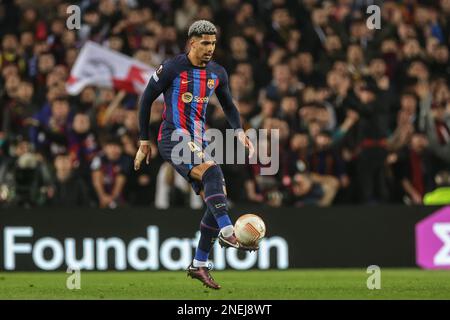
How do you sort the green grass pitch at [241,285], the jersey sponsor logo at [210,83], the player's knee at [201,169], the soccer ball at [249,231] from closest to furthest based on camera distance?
the soccer ball at [249,231] → the player's knee at [201,169] → the jersey sponsor logo at [210,83] → the green grass pitch at [241,285]

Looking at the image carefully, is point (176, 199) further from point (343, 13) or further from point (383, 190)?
point (343, 13)

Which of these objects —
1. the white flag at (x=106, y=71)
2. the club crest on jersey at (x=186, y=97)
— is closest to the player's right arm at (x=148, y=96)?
the club crest on jersey at (x=186, y=97)

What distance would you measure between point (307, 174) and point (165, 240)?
2.28 m

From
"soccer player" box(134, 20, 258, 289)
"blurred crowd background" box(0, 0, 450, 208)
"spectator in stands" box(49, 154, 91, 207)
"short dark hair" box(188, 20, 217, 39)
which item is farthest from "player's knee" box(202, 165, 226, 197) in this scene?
"spectator in stands" box(49, 154, 91, 207)

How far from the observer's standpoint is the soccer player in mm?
11445

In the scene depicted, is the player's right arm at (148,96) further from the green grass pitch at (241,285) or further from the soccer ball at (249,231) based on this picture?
the green grass pitch at (241,285)

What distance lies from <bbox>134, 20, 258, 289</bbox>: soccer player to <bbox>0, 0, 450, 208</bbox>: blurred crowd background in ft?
16.2

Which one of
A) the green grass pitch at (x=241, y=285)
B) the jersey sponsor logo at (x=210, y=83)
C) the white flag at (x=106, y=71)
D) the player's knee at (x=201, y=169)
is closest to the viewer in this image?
the player's knee at (x=201, y=169)

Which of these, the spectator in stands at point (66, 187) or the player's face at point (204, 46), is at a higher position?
the player's face at point (204, 46)

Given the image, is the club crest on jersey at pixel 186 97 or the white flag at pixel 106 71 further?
the white flag at pixel 106 71

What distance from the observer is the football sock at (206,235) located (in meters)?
12.0

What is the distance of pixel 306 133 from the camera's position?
17125mm

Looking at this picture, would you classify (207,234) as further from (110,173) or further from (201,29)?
(110,173)

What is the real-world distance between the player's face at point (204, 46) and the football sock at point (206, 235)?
1.65 meters
